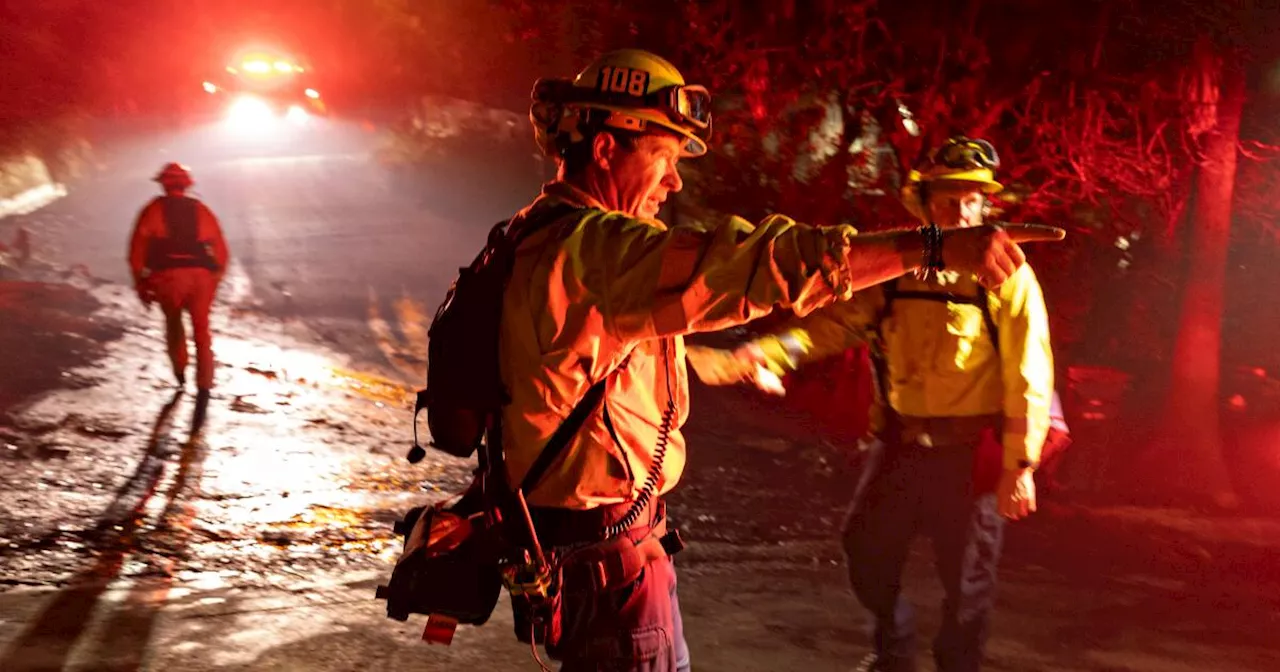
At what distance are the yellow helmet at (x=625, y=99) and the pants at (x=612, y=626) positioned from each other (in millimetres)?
954

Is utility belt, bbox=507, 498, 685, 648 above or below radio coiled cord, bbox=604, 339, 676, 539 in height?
below

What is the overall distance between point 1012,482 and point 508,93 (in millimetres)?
16389

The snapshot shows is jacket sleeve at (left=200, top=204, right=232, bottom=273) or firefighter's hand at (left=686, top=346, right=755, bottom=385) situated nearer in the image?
firefighter's hand at (left=686, top=346, right=755, bottom=385)

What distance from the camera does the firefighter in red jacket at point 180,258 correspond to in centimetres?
797

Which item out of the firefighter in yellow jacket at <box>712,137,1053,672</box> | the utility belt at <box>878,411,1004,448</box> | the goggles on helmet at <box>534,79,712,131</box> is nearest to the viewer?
the goggles on helmet at <box>534,79,712,131</box>

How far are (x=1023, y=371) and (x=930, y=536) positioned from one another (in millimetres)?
781

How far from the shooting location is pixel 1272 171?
31.3 feet

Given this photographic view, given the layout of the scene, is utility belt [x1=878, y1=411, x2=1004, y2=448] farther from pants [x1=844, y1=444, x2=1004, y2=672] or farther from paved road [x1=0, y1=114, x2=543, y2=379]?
paved road [x1=0, y1=114, x2=543, y2=379]

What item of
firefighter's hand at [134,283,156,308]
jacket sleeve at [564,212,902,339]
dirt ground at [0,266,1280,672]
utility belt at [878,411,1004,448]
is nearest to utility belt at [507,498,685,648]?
jacket sleeve at [564,212,902,339]

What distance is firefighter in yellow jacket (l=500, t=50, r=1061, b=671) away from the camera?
1.89 metres

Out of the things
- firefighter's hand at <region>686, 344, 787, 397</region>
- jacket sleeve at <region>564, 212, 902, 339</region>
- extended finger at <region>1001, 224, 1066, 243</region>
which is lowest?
firefighter's hand at <region>686, 344, 787, 397</region>

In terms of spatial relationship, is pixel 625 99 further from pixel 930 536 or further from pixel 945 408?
pixel 930 536

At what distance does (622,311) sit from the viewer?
200 centimetres

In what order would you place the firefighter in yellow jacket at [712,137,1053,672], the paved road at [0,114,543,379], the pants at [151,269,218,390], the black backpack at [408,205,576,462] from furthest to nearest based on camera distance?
the paved road at [0,114,543,379] < the pants at [151,269,218,390] < the firefighter in yellow jacket at [712,137,1053,672] < the black backpack at [408,205,576,462]
